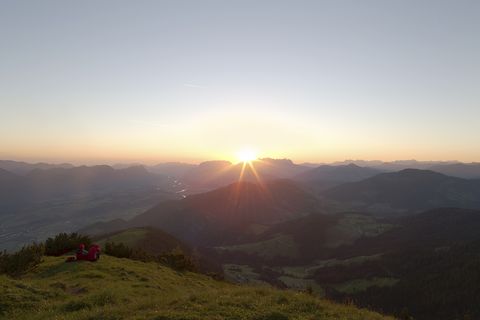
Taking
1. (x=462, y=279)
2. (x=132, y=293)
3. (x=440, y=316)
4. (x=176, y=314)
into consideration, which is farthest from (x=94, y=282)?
(x=462, y=279)

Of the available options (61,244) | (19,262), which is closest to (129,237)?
(61,244)

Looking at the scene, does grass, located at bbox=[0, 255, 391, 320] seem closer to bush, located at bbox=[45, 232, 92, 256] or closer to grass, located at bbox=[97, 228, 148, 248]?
bush, located at bbox=[45, 232, 92, 256]

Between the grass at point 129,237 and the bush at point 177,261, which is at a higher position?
the bush at point 177,261

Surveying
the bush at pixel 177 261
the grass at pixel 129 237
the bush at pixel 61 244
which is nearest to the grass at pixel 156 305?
the bush at pixel 61 244

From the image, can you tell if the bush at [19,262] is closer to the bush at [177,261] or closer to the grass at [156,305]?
the grass at [156,305]

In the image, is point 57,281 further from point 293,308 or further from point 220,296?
point 293,308

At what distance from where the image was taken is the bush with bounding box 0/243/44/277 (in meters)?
32.2

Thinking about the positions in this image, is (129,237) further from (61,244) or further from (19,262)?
(19,262)

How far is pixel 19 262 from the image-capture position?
3350 centimetres

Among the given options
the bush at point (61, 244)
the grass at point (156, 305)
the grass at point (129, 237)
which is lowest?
the grass at point (129, 237)

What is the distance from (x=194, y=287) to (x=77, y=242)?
64.1ft

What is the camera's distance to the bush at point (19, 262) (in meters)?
32.2

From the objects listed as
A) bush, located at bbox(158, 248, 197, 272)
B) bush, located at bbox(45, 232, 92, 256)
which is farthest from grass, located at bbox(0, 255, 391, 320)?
A: bush, located at bbox(158, 248, 197, 272)

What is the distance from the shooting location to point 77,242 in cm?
4747
